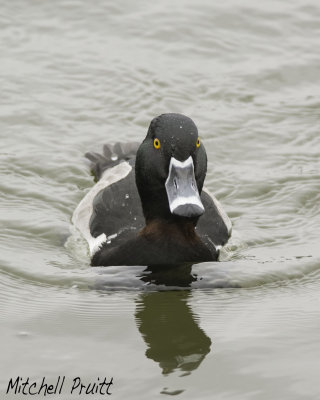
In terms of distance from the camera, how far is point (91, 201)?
10773 millimetres

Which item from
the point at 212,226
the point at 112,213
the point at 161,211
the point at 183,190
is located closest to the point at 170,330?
the point at 183,190

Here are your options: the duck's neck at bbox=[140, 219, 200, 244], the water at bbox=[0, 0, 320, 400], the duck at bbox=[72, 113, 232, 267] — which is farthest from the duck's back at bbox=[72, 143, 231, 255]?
the duck's neck at bbox=[140, 219, 200, 244]

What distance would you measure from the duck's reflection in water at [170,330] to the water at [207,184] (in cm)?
2

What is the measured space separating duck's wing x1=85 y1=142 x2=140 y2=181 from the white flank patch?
147mm

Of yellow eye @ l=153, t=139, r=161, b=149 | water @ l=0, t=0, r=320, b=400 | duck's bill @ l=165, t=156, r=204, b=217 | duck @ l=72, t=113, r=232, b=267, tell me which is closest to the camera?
water @ l=0, t=0, r=320, b=400

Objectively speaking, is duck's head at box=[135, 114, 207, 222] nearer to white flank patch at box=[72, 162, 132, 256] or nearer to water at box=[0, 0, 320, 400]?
water at box=[0, 0, 320, 400]

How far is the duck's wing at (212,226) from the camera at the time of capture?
31.7ft

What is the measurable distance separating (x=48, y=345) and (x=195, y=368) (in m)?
1.13

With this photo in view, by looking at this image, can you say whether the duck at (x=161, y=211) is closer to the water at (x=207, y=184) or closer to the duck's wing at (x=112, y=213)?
the duck's wing at (x=112, y=213)

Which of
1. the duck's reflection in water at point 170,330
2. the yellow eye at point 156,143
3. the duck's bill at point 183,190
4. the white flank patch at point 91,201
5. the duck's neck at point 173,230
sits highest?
the yellow eye at point 156,143

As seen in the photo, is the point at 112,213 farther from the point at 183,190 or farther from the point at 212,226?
the point at 183,190

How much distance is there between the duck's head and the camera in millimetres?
8297

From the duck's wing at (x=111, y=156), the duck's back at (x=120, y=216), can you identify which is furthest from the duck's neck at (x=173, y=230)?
the duck's wing at (x=111, y=156)

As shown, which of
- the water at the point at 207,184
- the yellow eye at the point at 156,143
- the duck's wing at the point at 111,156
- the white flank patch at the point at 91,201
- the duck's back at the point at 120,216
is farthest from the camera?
the duck's wing at the point at 111,156
